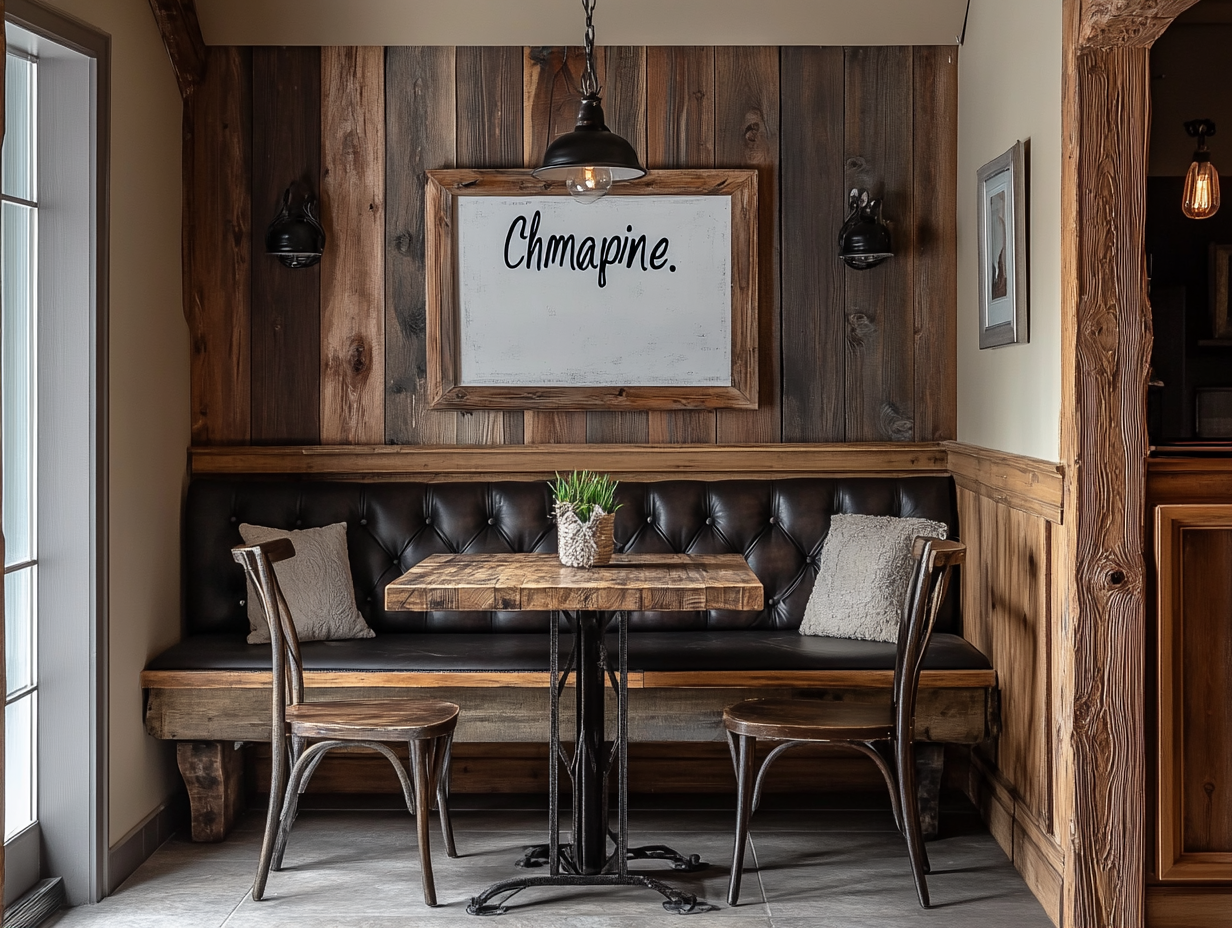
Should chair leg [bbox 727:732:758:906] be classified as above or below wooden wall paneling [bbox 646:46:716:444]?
below

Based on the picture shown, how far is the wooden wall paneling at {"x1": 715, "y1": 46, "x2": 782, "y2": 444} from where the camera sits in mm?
3914

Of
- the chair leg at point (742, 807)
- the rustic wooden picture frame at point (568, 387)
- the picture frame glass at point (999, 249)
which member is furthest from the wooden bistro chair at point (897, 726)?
the rustic wooden picture frame at point (568, 387)

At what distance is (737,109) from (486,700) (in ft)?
7.08

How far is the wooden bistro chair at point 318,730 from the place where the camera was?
9.14 feet

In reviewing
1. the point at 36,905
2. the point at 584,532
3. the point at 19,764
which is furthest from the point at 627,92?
the point at 36,905

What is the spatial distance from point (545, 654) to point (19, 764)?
1412 millimetres

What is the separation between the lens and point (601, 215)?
3914 millimetres

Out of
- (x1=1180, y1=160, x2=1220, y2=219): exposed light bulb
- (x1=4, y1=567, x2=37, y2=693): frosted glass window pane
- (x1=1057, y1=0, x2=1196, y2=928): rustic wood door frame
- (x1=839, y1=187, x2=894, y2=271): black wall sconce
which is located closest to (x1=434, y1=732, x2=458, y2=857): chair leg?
(x1=4, y1=567, x2=37, y2=693): frosted glass window pane

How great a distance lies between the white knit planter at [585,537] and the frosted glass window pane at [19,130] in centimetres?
161

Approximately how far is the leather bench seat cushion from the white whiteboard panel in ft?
3.14

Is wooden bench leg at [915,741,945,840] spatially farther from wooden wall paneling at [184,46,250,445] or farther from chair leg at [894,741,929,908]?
wooden wall paneling at [184,46,250,445]

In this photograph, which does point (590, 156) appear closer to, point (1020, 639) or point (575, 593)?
point (575, 593)

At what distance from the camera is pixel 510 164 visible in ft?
12.9

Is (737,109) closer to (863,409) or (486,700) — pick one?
(863,409)
